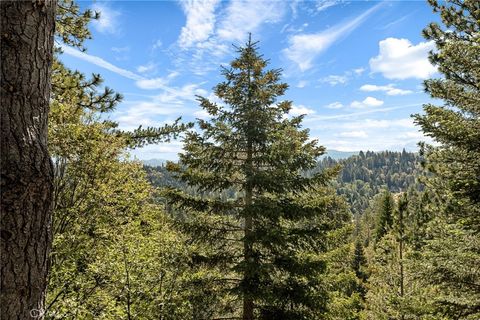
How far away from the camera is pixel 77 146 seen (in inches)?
251

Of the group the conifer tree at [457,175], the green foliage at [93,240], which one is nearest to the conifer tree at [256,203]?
the green foliage at [93,240]

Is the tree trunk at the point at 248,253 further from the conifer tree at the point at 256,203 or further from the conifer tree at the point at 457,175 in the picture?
the conifer tree at the point at 457,175

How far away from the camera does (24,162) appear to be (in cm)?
193

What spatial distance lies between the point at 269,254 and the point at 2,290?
792 cm

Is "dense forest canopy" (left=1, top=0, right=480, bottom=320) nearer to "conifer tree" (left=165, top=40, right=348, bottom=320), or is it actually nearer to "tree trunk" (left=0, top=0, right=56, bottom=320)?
"conifer tree" (left=165, top=40, right=348, bottom=320)

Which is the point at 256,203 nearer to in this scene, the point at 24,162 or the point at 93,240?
the point at 93,240

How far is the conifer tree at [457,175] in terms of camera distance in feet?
27.1

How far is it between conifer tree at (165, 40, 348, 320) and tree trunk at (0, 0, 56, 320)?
658 centimetres

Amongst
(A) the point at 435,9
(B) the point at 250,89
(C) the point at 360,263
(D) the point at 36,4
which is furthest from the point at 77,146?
(C) the point at 360,263

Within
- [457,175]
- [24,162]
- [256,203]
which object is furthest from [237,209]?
[24,162]

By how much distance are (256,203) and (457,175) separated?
5353 mm

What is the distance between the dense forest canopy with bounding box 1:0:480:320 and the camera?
655cm

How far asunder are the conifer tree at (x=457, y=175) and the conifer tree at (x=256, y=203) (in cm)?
289

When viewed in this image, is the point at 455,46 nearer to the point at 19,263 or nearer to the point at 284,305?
the point at 284,305
